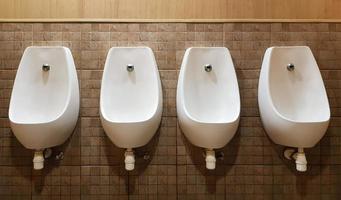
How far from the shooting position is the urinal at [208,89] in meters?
1.56

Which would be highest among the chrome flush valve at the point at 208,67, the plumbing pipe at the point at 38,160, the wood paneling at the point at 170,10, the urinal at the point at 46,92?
the wood paneling at the point at 170,10

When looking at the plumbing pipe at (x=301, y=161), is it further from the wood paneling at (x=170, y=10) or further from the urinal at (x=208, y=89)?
the wood paneling at (x=170, y=10)

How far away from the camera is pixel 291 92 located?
1.66m

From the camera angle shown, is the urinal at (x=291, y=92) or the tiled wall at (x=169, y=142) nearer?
the urinal at (x=291, y=92)

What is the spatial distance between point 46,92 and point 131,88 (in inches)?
20.1

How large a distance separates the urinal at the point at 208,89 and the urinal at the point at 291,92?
183mm

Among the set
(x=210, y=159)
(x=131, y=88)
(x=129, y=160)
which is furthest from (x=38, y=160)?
(x=210, y=159)

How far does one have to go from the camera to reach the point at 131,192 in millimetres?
1723

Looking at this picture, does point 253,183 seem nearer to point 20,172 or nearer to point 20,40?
point 20,172

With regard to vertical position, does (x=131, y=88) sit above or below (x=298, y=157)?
above

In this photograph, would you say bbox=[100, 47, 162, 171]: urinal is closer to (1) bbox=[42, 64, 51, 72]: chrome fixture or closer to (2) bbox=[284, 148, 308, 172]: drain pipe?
(1) bbox=[42, 64, 51, 72]: chrome fixture

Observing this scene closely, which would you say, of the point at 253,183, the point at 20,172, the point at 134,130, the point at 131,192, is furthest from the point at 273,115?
the point at 20,172

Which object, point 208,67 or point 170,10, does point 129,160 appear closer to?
point 208,67

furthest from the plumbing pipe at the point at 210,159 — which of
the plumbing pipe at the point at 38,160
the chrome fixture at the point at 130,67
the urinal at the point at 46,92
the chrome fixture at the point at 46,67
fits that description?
the chrome fixture at the point at 46,67
